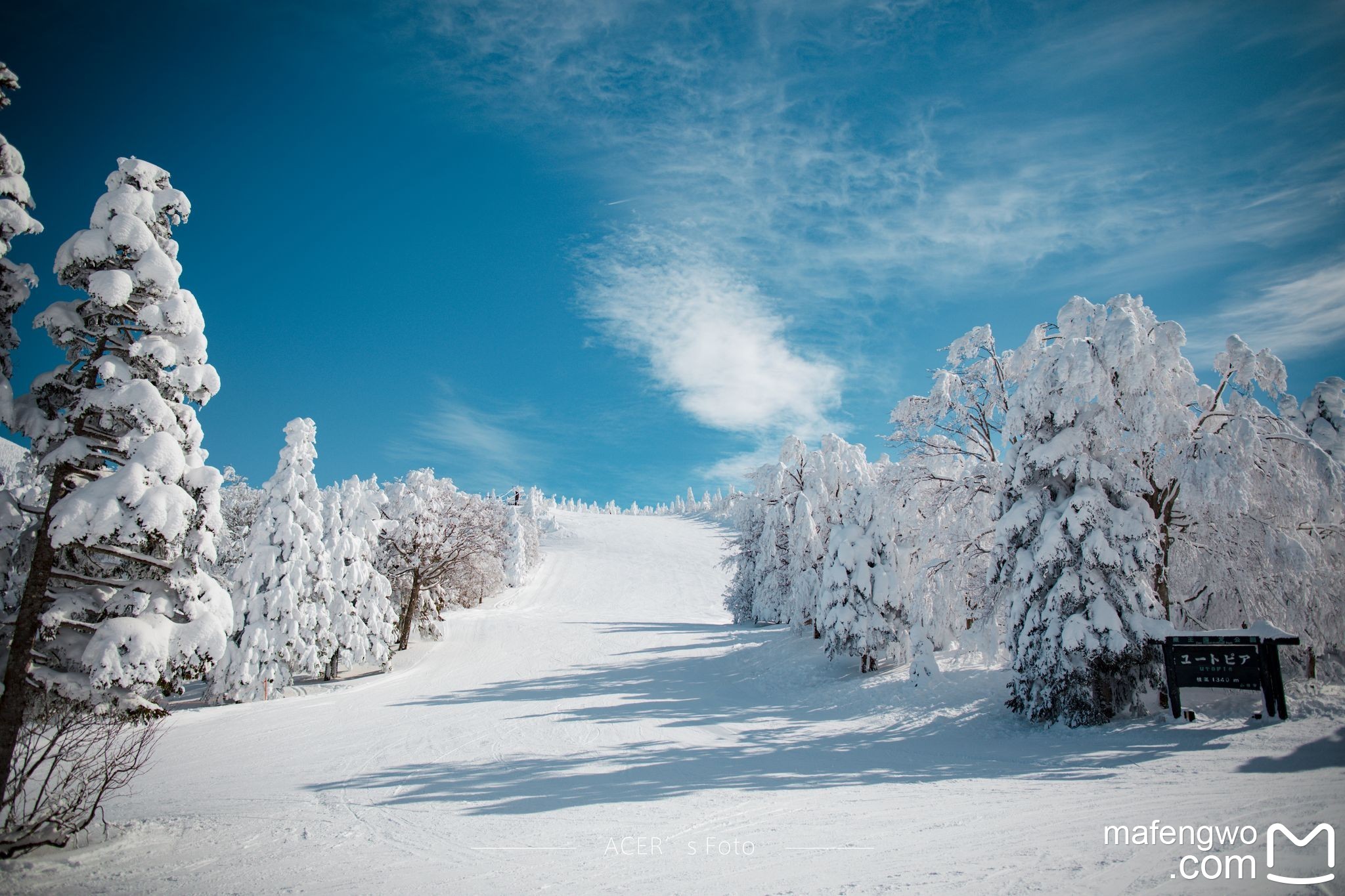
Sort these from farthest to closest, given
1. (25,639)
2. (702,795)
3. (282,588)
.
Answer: (282,588) → (702,795) → (25,639)

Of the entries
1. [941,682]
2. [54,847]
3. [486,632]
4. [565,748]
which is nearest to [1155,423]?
[941,682]

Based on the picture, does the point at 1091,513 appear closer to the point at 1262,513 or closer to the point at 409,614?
the point at 1262,513

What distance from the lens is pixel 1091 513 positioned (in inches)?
546

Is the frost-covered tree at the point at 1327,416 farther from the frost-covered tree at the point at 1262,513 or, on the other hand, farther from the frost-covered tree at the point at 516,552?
the frost-covered tree at the point at 516,552

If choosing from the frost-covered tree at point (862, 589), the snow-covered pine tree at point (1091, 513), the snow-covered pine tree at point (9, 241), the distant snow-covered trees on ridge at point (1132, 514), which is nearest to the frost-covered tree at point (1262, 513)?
the distant snow-covered trees on ridge at point (1132, 514)

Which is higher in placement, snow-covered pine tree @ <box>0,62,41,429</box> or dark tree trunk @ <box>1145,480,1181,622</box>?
snow-covered pine tree @ <box>0,62,41,429</box>

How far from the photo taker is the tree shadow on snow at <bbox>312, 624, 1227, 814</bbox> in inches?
452

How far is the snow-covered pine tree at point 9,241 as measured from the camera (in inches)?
Answer: 358

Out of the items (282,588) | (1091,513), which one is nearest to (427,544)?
(282,588)

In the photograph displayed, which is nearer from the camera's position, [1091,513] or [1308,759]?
[1308,759]

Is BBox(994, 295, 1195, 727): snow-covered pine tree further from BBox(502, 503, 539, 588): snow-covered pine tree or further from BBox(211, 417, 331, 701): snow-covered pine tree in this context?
BBox(502, 503, 539, 588): snow-covered pine tree

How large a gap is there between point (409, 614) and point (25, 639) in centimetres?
3116

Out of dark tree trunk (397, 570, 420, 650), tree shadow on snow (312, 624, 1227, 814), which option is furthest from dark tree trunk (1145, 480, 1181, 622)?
dark tree trunk (397, 570, 420, 650)

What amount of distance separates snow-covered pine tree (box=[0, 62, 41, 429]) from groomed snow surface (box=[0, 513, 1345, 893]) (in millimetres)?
6825
